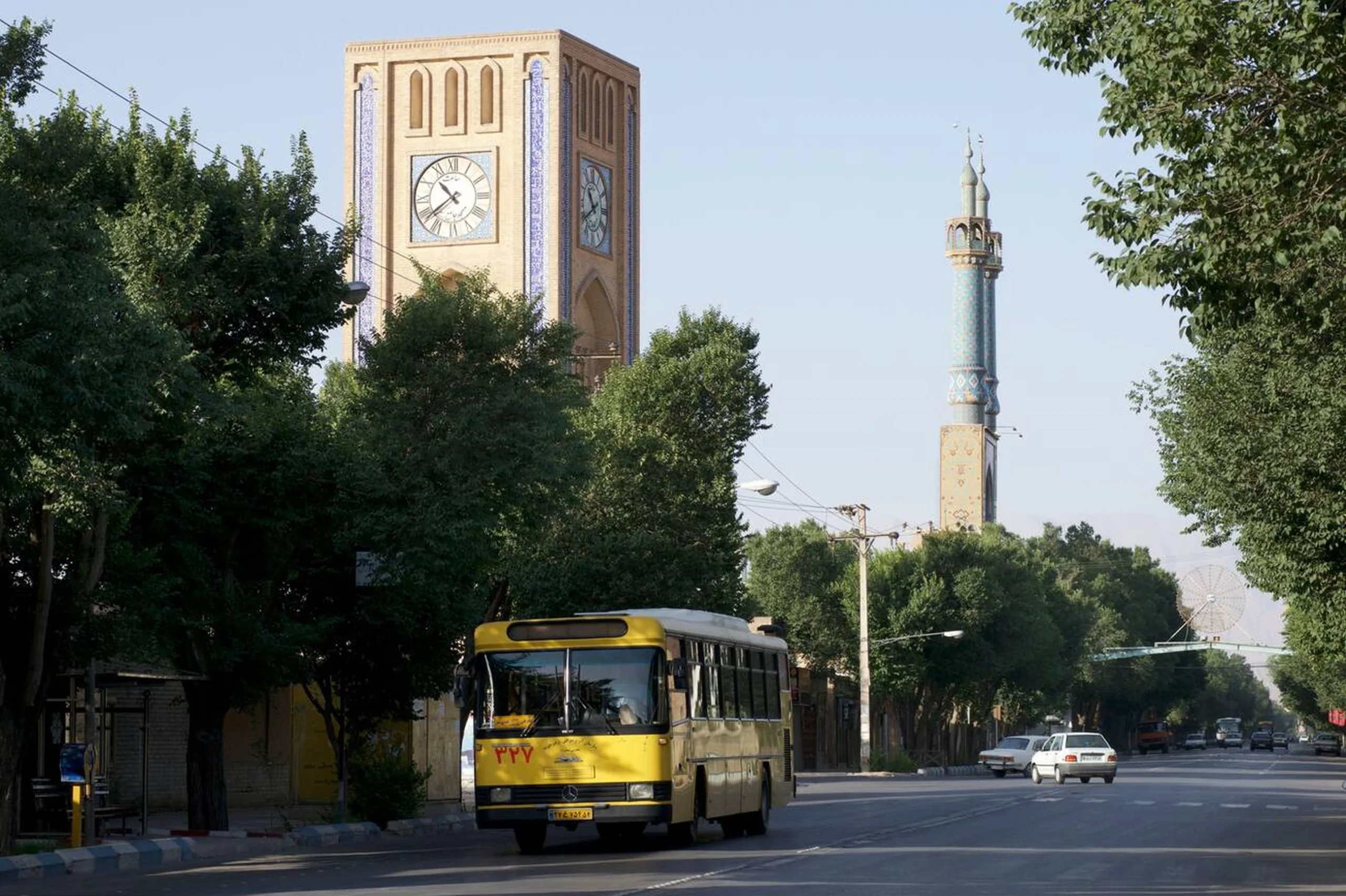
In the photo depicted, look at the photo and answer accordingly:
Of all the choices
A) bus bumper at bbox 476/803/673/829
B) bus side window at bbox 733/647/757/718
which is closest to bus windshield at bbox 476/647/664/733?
bus bumper at bbox 476/803/673/829

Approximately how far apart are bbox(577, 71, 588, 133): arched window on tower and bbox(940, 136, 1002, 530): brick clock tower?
84.3 metres

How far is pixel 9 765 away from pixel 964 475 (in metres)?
132

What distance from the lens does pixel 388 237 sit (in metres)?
71.4

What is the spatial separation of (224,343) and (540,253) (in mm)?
42480

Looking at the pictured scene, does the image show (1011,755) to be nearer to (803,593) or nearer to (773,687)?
(803,593)

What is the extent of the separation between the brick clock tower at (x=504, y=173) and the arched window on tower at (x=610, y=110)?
8cm

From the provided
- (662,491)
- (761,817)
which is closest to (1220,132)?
(761,817)

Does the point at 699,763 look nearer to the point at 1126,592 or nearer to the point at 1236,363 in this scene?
the point at 1236,363

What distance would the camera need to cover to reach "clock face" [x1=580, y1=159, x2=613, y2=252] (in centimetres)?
7038

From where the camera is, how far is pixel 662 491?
47.7 metres

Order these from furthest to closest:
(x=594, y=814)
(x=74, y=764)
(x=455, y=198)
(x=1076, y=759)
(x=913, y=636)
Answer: (x=913, y=636) < (x=455, y=198) < (x=1076, y=759) < (x=74, y=764) < (x=594, y=814)

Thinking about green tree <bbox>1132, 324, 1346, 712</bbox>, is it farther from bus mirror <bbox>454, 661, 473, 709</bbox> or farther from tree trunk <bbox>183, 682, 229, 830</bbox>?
tree trunk <bbox>183, 682, 229, 830</bbox>

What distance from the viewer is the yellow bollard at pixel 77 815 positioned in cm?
2427

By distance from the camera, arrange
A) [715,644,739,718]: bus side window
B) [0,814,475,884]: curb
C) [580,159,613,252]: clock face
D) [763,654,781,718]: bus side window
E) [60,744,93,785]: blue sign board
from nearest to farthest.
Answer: [0,814,475,884]: curb
[60,744,93,785]: blue sign board
[715,644,739,718]: bus side window
[763,654,781,718]: bus side window
[580,159,613,252]: clock face
